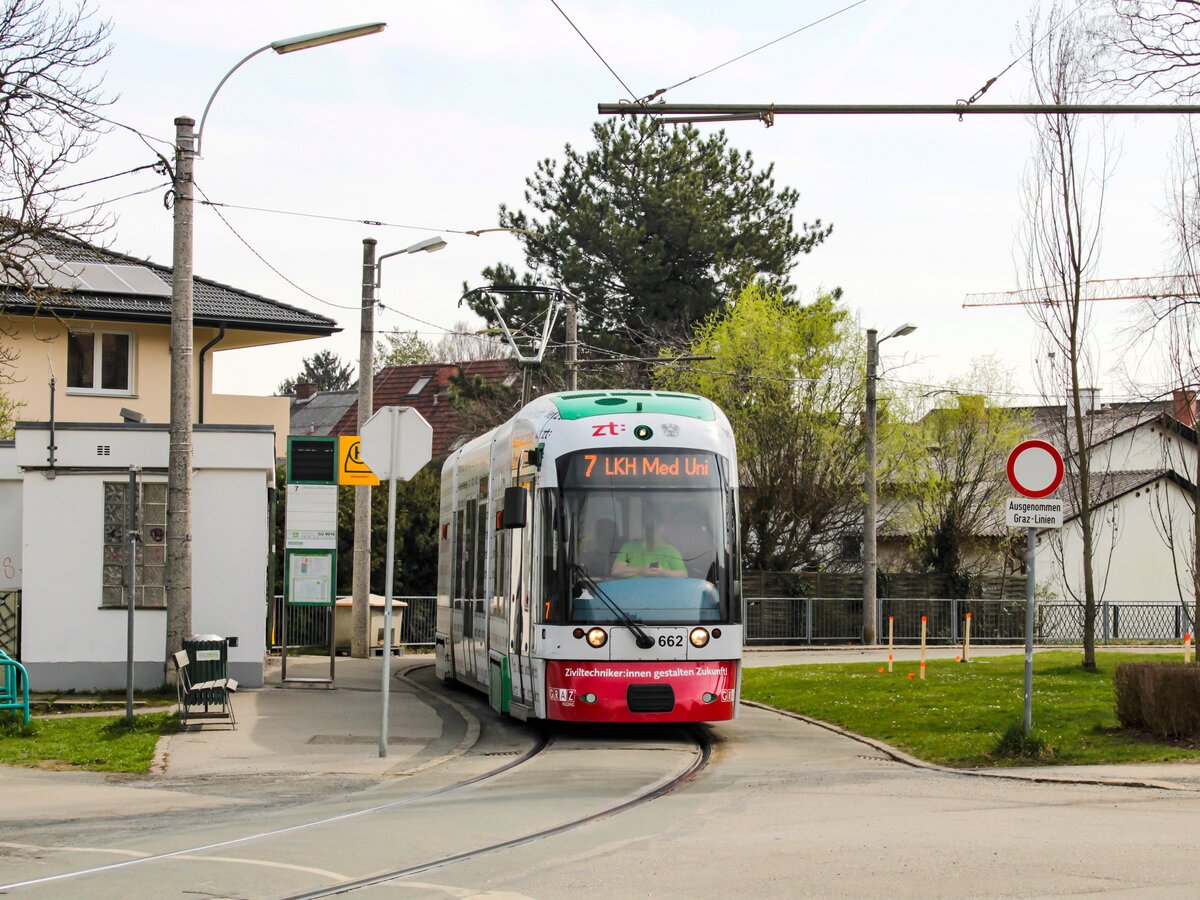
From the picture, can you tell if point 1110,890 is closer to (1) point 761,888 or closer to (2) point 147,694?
(1) point 761,888

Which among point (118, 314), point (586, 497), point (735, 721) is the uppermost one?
point (118, 314)

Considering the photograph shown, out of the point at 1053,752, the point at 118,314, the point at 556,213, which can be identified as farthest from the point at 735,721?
the point at 556,213

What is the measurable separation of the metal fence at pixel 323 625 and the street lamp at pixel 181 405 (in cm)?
1491

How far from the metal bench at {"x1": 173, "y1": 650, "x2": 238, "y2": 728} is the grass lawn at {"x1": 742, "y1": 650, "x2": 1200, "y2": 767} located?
285 inches

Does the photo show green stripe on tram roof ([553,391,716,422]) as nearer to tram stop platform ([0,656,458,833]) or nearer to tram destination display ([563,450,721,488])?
tram destination display ([563,450,721,488])

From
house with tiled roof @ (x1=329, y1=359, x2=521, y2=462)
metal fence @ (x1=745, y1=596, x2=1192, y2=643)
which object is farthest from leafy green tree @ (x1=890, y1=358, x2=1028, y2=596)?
house with tiled roof @ (x1=329, y1=359, x2=521, y2=462)

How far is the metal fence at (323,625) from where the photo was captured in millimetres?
35062

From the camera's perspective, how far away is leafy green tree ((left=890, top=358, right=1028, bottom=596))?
46.7 m

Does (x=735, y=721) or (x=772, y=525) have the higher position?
(x=772, y=525)

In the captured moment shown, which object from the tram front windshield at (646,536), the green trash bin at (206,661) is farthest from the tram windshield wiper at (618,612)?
the green trash bin at (206,661)

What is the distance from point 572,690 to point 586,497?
6.45ft

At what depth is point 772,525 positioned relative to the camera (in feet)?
144

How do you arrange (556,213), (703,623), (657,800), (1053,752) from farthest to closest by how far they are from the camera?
1. (556,213)
2. (703,623)
3. (1053,752)
4. (657,800)

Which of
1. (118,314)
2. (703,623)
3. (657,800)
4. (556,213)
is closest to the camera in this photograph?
(657,800)
